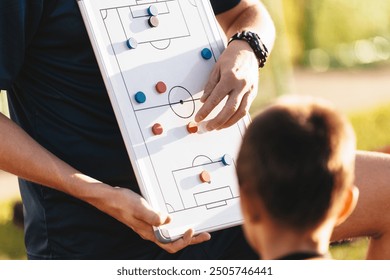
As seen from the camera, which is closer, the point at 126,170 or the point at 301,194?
the point at 301,194

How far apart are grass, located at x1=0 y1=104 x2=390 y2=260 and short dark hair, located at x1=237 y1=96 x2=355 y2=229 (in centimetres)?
230

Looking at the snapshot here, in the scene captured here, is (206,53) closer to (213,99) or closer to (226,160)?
(213,99)

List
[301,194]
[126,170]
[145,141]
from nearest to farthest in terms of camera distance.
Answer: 1. [301,194]
2. [145,141]
3. [126,170]

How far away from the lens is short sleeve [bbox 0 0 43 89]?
3188 millimetres

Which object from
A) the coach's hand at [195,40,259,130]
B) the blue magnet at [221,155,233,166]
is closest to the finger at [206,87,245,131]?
the coach's hand at [195,40,259,130]

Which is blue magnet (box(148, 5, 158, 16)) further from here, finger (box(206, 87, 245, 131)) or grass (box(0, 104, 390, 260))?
grass (box(0, 104, 390, 260))

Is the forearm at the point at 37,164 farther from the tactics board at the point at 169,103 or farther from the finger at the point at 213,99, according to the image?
the finger at the point at 213,99

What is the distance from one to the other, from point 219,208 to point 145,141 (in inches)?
13.3

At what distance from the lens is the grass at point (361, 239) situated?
20.3ft

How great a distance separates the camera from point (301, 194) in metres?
2.42

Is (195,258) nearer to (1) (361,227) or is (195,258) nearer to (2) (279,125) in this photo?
(1) (361,227)

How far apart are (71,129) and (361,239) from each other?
312cm
